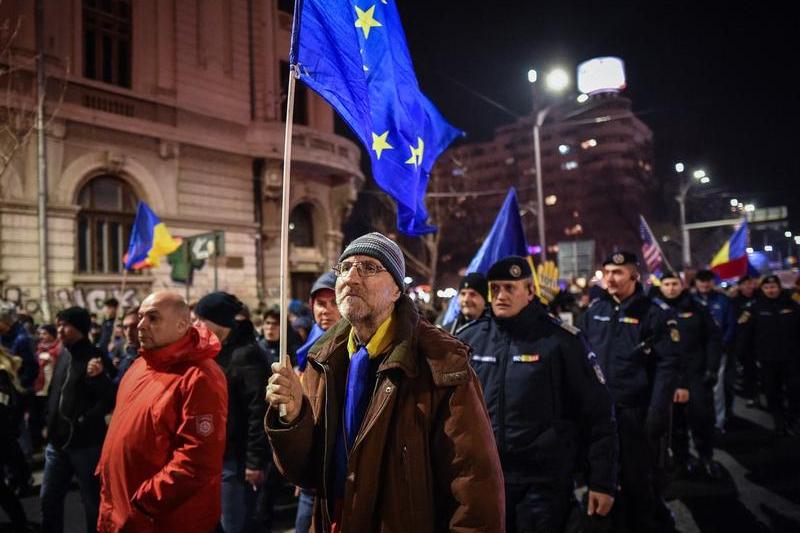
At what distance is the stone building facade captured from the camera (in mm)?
14906

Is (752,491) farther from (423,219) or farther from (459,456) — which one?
(459,456)

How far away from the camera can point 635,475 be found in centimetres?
474

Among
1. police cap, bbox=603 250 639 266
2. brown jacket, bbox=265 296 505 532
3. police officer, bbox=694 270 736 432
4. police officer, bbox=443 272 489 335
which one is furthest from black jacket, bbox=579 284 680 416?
brown jacket, bbox=265 296 505 532

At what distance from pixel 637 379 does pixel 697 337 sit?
2585 mm

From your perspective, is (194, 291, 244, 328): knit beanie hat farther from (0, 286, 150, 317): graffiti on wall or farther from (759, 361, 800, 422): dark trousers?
(0, 286, 150, 317): graffiti on wall

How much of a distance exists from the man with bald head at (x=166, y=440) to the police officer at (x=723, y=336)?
7.06 metres

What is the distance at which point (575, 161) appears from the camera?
82.2m

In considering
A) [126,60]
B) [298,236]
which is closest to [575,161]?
[298,236]

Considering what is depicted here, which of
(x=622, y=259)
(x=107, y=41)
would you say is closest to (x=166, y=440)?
(x=622, y=259)

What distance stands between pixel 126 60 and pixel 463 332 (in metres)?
18.6

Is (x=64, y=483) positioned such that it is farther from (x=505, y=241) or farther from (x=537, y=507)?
(x=505, y=241)

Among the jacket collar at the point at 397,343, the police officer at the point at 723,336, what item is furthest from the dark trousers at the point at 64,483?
the police officer at the point at 723,336

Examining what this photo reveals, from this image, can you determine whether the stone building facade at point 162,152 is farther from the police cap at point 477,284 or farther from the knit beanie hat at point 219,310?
the police cap at point 477,284

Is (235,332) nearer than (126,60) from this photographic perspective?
Yes
